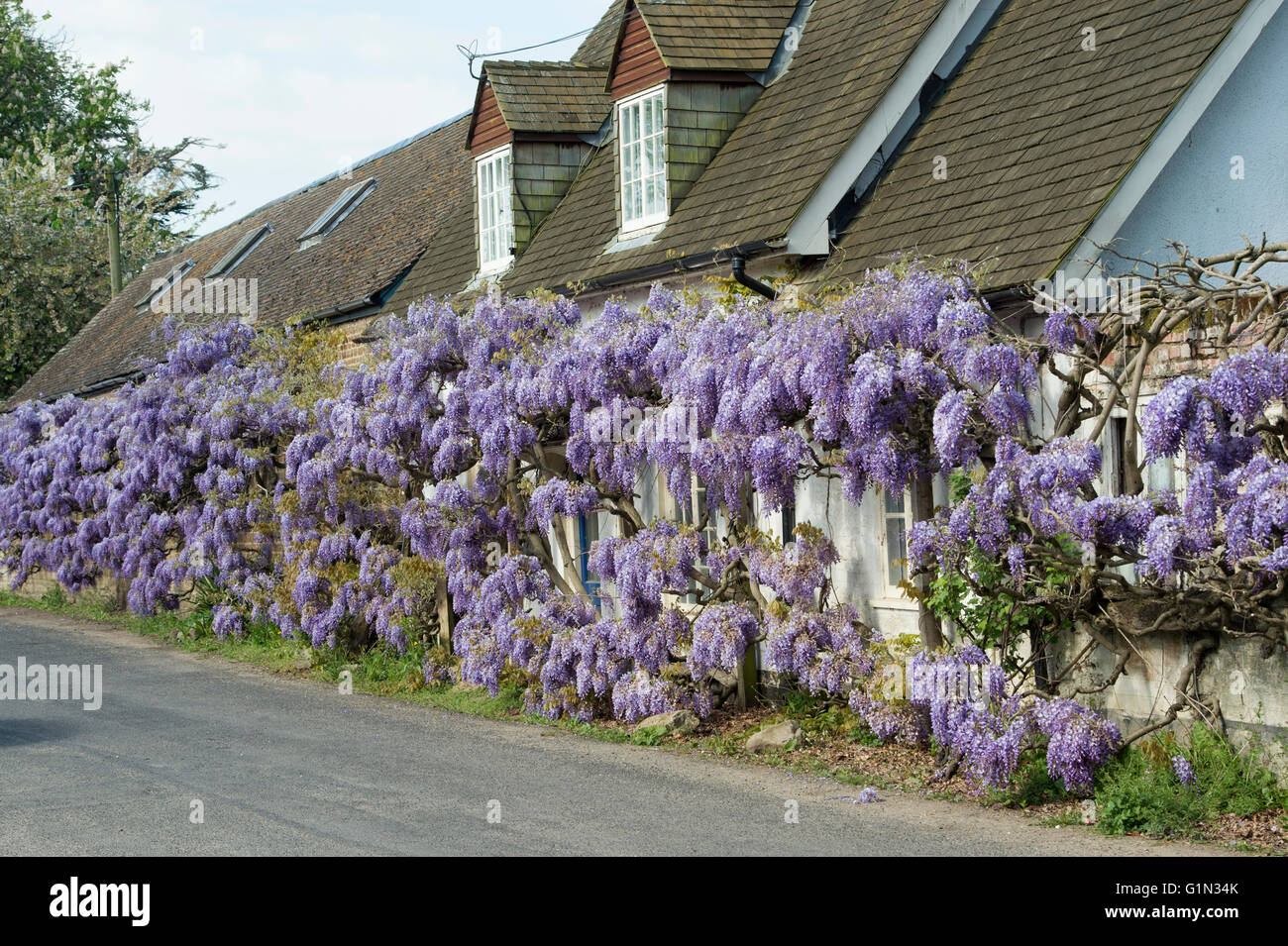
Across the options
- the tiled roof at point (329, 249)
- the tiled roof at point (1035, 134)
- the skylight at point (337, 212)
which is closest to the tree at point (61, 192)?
the tiled roof at point (329, 249)

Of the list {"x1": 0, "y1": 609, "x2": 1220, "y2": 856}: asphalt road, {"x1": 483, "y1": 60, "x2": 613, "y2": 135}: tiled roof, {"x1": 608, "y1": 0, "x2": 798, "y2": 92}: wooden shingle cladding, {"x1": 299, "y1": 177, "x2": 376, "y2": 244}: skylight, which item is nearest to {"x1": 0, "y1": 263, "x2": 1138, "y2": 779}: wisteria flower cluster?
{"x1": 0, "y1": 609, "x2": 1220, "y2": 856}: asphalt road

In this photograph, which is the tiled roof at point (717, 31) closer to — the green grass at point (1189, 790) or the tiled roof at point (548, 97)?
the tiled roof at point (548, 97)

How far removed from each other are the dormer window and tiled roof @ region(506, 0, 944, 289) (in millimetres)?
1274

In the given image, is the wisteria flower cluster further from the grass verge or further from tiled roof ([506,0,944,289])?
tiled roof ([506,0,944,289])

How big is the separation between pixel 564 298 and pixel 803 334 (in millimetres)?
5049

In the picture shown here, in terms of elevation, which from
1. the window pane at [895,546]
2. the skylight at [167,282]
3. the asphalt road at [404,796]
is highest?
the skylight at [167,282]

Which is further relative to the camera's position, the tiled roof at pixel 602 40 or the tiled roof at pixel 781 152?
the tiled roof at pixel 602 40

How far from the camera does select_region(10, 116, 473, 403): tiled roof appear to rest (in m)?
22.9

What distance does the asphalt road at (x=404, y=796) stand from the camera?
8.53 m

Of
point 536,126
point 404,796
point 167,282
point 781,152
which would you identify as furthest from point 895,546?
point 167,282

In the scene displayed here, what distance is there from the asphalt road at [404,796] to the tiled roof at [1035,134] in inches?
172

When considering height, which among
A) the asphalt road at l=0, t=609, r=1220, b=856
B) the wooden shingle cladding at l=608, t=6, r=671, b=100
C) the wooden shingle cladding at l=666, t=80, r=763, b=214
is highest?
the wooden shingle cladding at l=608, t=6, r=671, b=100

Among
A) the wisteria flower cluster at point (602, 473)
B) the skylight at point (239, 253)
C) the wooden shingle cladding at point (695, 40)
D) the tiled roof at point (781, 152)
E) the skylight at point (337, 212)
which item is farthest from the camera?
the skylight at point (239, 253)

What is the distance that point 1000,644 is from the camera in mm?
10391
